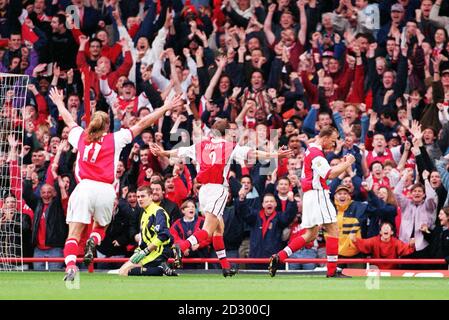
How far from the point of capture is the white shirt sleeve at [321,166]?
1730cm

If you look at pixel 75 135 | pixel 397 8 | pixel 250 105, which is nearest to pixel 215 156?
pixel 75 135

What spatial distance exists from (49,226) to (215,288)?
6848mm

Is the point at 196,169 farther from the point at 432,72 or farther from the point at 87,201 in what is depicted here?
the point at 87,201

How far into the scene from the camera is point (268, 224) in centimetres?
1980

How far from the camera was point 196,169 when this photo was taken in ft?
71.5

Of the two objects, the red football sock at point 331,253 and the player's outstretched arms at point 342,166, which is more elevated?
the player's outstretched arms at point 342,166

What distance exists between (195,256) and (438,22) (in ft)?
24.6

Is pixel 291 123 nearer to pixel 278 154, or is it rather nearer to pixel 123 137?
pixel 278 154

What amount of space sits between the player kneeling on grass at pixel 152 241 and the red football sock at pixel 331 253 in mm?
2509

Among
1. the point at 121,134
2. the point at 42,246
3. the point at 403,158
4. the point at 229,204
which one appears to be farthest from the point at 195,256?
the point at 121,134

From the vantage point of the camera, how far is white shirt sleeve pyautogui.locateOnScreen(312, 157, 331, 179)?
17.3 m

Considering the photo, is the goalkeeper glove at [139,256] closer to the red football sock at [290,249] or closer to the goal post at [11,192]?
the red football sock at [290,249]

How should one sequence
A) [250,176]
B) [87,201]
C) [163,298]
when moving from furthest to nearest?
1. [250,176]
2. [87,201]
3. [163,298]

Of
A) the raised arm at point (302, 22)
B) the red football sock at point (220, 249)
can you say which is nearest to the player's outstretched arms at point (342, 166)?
the red football sock at point (220, 249)
